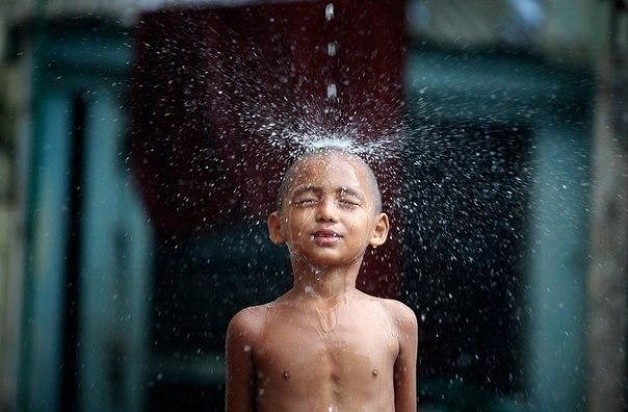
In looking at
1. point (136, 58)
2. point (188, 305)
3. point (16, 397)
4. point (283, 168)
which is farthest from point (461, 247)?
point (16, 397)

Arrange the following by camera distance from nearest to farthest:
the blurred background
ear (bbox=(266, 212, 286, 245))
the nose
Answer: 1. the nose
2. ear (bbox=(266, 212, 286, 245))
3. the blurred background

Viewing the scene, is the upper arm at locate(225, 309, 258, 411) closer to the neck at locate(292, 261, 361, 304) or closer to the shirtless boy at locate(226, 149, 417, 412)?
the shirtless boy at locate(226, 149, 417, 412)

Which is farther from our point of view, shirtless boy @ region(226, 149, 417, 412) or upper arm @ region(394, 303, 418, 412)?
upper arm @ region(394, 303, 418, 412)

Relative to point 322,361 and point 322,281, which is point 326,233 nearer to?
point 322,281

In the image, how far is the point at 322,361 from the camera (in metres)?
2.35

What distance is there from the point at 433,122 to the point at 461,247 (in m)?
0.52

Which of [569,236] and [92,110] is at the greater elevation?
[92,110]

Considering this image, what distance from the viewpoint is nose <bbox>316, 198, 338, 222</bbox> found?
7.70 ft

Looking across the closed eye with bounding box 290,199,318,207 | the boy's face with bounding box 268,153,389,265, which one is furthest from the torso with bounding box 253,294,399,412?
the closed eye with bounding box 290,199,318,207

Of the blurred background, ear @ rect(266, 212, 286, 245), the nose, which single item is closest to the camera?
the nose

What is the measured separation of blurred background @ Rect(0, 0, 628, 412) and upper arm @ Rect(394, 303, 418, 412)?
0.88 metres

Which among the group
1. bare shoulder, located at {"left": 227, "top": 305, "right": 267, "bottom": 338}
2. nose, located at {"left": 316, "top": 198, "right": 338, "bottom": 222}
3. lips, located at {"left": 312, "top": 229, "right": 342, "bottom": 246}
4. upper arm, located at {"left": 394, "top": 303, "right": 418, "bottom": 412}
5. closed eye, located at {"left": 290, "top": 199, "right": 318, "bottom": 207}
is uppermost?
closed eye, located at {"left": 290, "top": 199, "right": 318, "bottom": 207}

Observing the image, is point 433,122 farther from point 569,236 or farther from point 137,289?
point 137,289

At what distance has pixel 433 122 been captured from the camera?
11.4 ft
